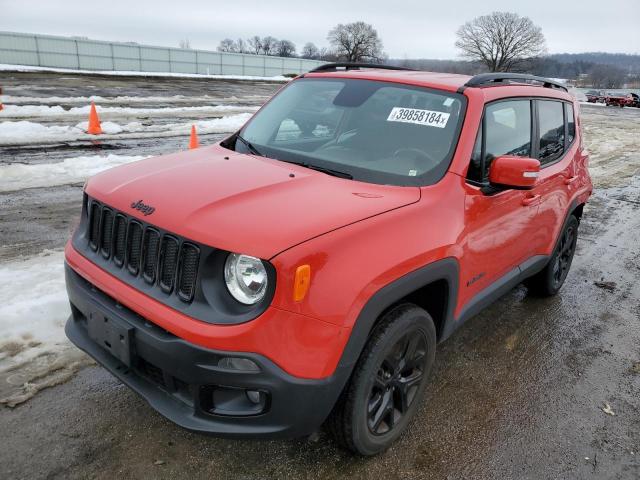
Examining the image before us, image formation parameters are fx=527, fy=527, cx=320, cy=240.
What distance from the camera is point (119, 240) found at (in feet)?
8.55

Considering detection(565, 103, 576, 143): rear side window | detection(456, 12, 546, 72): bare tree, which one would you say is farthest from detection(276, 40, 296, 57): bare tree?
detection(565, 103, 576, 143): rear side window

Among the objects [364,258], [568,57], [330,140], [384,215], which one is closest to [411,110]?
[330,140]

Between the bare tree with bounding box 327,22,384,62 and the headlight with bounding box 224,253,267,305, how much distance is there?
90481 millimetres

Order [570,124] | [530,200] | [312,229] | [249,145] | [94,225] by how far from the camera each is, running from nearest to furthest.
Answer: [312,229] → [94,225] → [249,145] → [530,200] → [570,124]

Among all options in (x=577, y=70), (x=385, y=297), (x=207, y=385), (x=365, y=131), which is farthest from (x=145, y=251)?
(x=577, y=70)

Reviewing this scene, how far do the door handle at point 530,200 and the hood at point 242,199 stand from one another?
3.91 ft

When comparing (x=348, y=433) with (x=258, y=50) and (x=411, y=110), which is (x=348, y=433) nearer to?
(x=411, y=110)

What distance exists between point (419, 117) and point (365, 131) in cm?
35

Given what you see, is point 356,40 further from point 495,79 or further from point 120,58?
point 495,79

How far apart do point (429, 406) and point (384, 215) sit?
142 centimetres

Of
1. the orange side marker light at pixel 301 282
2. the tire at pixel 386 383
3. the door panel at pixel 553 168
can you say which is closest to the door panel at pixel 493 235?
the door panel at pixel 553 168

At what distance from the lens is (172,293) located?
2311 millimetres

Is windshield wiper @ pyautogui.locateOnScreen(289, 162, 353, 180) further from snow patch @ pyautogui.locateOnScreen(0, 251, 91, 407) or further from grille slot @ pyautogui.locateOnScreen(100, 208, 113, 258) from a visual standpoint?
snow patch @ pyautogui.locateOnScreen(0, 251, 91, 407)

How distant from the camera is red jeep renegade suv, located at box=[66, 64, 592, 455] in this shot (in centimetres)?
217
